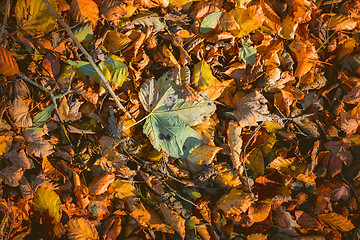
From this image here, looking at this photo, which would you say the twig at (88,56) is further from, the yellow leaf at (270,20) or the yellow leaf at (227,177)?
the yellow leaf at (270,20)

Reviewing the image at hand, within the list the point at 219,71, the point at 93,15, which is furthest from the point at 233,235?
the point at 93,15

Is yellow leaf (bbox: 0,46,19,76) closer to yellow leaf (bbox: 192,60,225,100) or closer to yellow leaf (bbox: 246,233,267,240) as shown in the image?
yellow leaf (bbox: 192,60,225,100)

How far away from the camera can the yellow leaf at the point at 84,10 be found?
1.57 m

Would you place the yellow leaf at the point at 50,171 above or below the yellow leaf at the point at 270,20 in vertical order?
below

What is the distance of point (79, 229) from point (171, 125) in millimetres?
973

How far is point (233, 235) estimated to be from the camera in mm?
1770

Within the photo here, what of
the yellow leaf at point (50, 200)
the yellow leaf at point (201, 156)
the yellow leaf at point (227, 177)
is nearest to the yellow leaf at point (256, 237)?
the yellow leaf at point (227, 177)

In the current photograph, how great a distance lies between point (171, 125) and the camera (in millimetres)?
1646

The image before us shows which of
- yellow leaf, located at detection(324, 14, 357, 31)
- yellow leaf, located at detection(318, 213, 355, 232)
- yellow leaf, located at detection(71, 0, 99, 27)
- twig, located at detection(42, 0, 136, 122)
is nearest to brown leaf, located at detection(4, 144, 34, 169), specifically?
twig, located at detection(42, 0, 136, 122)

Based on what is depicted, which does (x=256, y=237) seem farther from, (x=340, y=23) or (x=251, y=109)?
(x=340, y=23)

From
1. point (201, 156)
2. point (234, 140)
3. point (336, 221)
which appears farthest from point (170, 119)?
point (336, 221)

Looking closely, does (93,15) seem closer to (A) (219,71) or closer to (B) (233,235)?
(A) (219,71)

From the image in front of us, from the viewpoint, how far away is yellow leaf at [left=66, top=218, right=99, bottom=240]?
1666mm

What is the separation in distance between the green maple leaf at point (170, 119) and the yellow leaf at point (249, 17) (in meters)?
0.66
